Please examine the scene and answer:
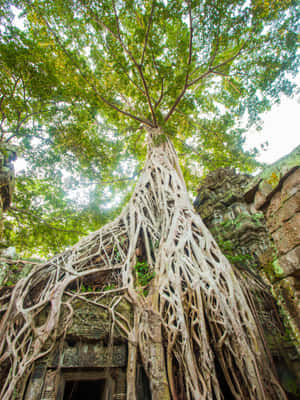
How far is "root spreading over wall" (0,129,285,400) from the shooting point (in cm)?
193

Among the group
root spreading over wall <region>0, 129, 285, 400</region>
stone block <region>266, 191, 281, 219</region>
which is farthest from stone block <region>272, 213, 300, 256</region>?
root spreading over wall <region>0, 129, 285, 400</region>

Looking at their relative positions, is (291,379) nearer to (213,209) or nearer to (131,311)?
(131,311)

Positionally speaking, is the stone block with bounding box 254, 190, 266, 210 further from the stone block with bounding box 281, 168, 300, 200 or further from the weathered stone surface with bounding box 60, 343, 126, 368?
the weathered stone surface with bounding box 60, 343, 126, 368

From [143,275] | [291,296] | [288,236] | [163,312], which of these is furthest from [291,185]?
[143,275]

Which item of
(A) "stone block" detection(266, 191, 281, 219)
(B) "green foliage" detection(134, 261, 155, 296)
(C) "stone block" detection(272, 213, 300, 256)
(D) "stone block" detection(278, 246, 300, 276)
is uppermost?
(B) "green foliage" detection(134, 261, 155, 296)

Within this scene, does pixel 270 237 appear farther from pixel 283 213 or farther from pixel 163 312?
pixel 163 312

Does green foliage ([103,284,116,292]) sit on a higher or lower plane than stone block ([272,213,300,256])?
higher

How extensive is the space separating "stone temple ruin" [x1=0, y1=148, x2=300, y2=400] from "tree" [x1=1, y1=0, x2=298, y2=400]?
150 mm

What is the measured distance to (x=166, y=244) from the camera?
9.52 ft

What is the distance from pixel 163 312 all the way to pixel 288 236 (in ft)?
5.19

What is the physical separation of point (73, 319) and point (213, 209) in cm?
364

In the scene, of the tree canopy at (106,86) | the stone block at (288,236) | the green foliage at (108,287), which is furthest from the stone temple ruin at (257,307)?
the tree canopy at (106,86)

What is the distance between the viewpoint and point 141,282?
276cm

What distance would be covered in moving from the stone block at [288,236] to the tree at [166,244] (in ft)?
3.96
